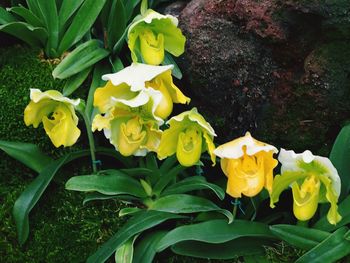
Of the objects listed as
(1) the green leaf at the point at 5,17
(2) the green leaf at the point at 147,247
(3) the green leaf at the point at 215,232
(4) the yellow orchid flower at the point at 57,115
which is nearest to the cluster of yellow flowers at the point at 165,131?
(4) the yellow orchid flower at the point at 57,115

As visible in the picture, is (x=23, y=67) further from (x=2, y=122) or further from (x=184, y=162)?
(x=184, y=162)

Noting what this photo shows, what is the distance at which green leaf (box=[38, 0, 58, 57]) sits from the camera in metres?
2.26

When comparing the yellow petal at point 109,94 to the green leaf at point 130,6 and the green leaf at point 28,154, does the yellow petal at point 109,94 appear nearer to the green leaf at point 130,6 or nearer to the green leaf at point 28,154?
the green leaf at point 28,154

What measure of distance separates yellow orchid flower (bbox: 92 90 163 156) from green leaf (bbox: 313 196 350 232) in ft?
1.70

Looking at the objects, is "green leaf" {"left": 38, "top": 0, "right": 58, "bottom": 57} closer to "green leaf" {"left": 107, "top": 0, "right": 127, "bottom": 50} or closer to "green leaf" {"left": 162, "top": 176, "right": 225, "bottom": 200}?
"green leaf" {"left": 107, "top": 0, "right": 127, "bottom": 50}

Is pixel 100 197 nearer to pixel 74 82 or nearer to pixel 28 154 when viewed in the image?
pixel 28 154

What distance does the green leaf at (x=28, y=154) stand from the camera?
2.07 m

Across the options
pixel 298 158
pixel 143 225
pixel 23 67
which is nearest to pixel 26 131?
pixel 23 67

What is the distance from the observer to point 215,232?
1.82 m

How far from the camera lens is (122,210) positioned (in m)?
1.96

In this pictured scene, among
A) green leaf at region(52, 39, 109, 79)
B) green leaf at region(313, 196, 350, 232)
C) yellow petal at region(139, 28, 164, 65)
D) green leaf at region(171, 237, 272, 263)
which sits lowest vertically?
green leaf at region(171, 237, 272, 263)

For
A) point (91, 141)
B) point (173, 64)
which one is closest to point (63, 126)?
point (91, 141)

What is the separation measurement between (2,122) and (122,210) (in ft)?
1.78

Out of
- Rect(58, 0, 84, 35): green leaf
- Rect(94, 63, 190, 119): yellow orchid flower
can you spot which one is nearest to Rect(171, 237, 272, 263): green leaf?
Rect(94, 63, 190, 119): yellow orchid flower
